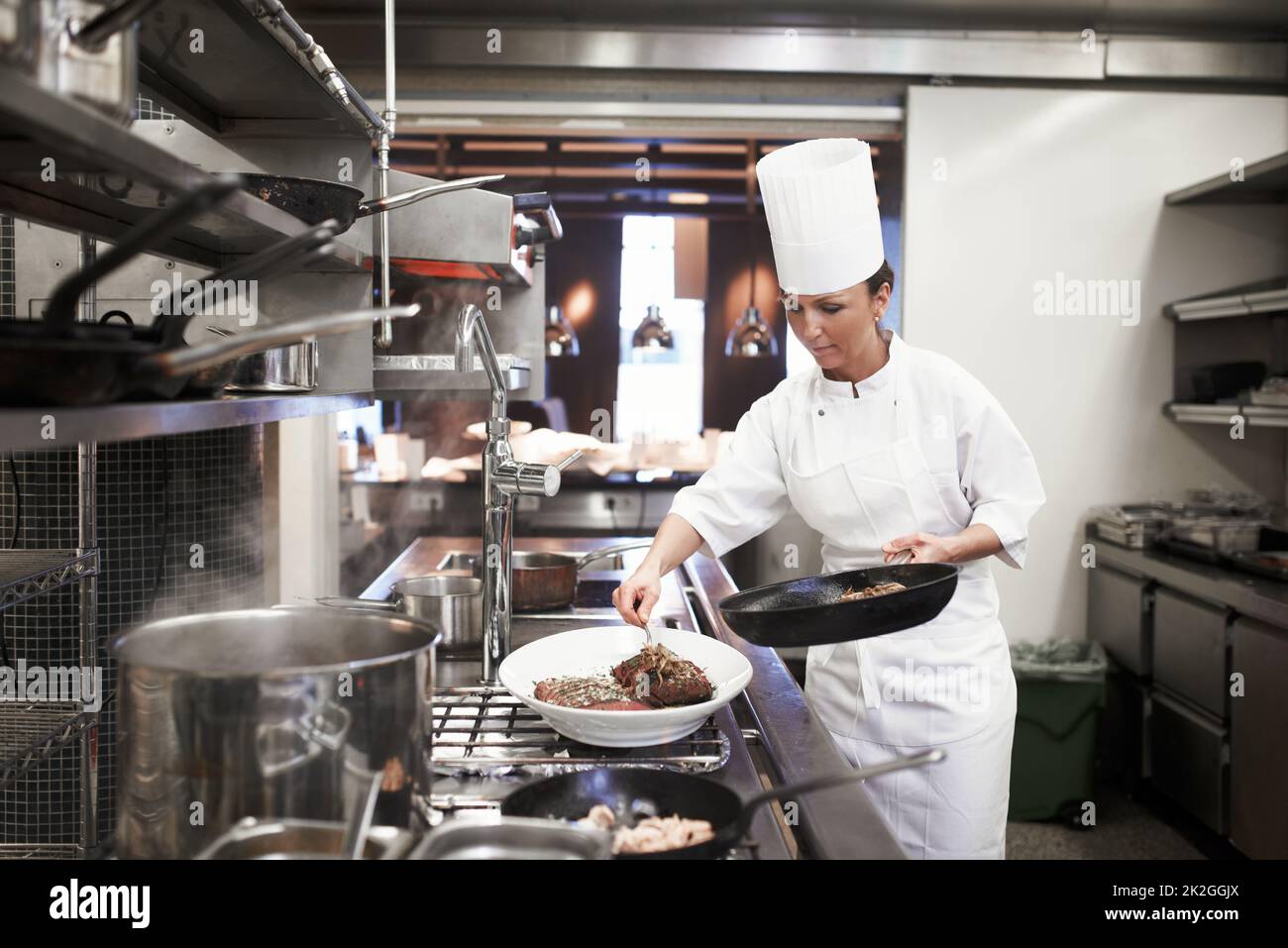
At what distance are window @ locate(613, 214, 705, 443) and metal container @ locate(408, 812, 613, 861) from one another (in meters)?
7.03

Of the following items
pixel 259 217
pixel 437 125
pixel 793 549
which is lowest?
pixel 793 549

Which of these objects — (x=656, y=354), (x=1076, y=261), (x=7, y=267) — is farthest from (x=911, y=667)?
(x=656, y=354)

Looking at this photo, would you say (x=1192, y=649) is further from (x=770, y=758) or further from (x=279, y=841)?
(x=279, y=841)

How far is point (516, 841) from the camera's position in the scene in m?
0.89

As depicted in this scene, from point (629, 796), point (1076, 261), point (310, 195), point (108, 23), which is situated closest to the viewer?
point (108, 23)

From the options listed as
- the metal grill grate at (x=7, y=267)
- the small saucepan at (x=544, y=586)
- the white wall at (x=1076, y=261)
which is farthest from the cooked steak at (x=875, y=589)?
the white wall at (x=1076, y=261)

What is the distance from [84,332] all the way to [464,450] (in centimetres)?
584

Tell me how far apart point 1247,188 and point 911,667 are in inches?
128

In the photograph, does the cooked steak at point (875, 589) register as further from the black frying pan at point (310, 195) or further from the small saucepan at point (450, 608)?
the black frying pan at point (310, 195)

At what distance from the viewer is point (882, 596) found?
1440 millimetres

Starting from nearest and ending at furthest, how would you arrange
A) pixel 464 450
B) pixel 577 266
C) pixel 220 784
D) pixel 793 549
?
pixel 220 784, pixel 793 549, pixel 464 450, pixel 577 266

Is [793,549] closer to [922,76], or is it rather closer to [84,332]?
[922,76]

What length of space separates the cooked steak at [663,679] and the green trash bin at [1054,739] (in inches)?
103
